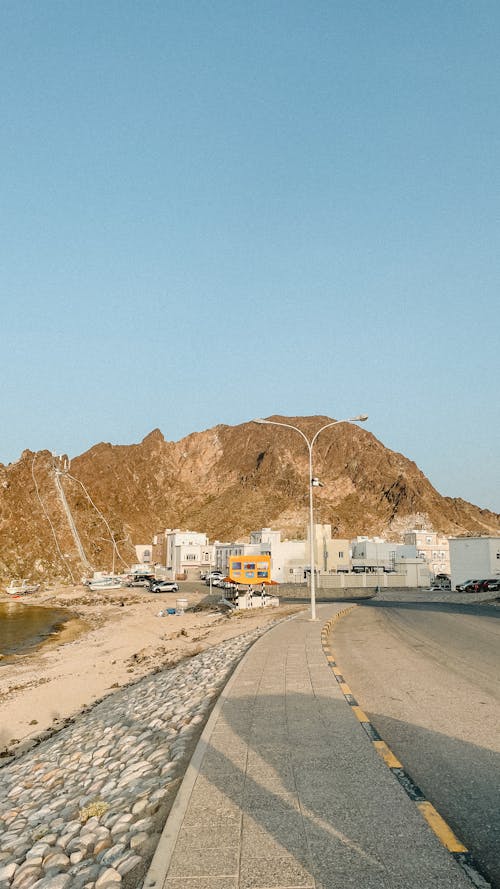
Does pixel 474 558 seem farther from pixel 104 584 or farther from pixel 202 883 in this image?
pixel 202 883

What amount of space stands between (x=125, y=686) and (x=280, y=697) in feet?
41.3

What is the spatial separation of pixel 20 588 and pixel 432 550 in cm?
8159

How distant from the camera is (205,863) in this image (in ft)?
15.8

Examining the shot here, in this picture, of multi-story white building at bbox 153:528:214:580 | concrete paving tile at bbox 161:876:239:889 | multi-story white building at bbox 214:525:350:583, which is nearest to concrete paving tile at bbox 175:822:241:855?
concrete paving tile at bbox 161:876:239:889

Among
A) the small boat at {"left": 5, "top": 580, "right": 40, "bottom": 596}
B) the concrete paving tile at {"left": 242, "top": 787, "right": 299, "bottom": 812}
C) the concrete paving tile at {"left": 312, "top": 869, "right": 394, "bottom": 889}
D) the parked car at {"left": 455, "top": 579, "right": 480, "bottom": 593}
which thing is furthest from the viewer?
the small boat at {"left": 5, "top": 580, "right": 40, "bottom": 596}

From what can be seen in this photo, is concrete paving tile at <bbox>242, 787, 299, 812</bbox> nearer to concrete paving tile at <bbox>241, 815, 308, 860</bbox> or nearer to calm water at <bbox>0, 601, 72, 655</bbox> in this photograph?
concrete paving tile at <bbox>241, 815, 308, 860</bbox>

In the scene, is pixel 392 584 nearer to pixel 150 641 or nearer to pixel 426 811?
pixel 150 641

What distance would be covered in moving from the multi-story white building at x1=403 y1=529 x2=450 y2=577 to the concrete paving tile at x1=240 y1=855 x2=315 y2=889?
361ft

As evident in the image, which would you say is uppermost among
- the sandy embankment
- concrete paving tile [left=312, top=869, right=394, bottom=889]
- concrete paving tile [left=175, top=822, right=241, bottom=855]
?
concrete paving tile [left=312, top=869, right=394, bottom=889]

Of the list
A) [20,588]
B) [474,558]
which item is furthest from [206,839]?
[20,588]

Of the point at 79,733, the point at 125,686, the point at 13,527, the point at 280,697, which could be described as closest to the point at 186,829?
the point at 280,697

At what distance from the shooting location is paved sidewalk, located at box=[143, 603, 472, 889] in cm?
463

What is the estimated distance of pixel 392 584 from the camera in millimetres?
83625

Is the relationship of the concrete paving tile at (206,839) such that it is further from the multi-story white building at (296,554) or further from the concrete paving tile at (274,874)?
the multi-story white building at (296,554)
